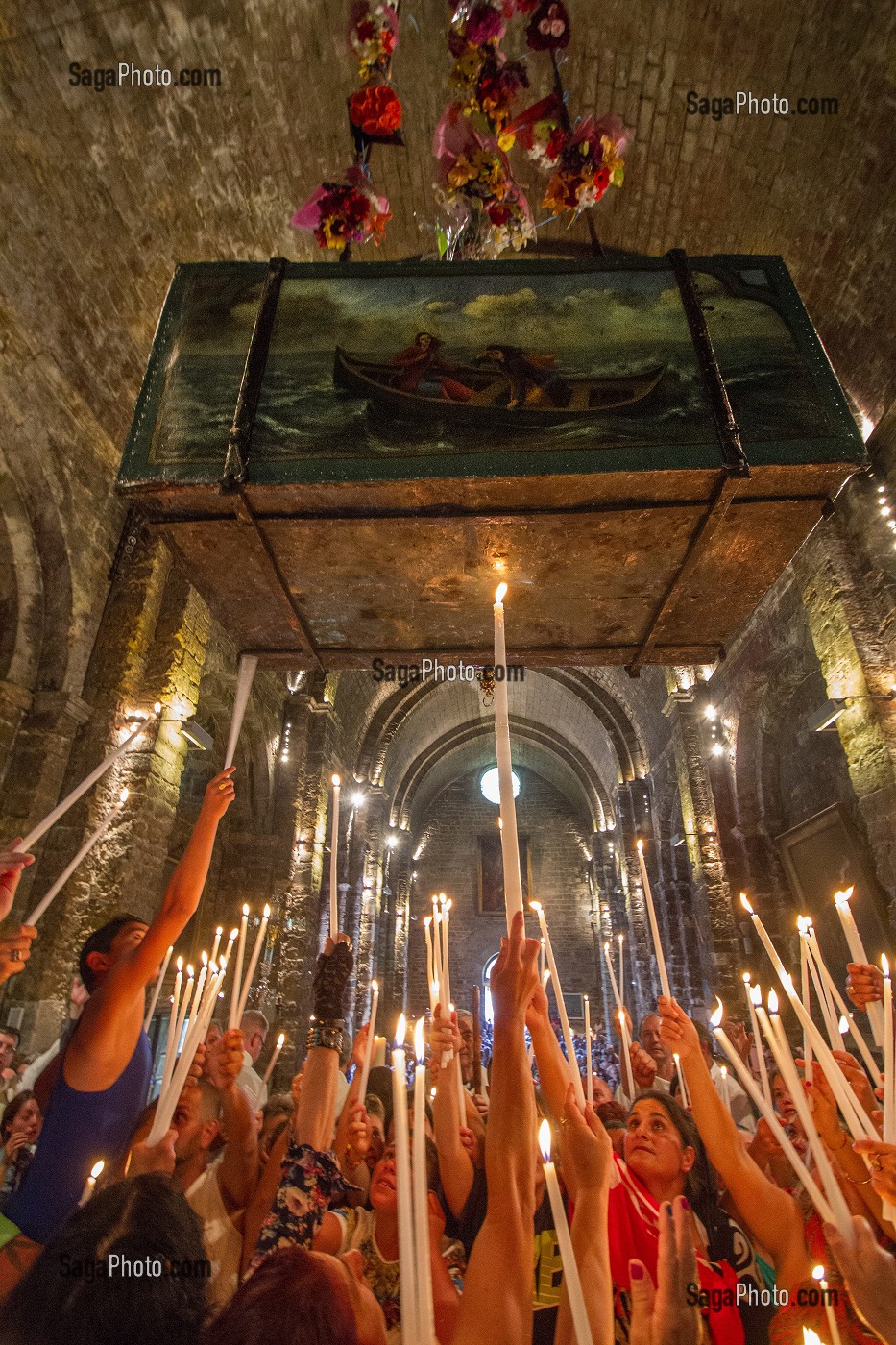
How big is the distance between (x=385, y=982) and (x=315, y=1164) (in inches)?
560

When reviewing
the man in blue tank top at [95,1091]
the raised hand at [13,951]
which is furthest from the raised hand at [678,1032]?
the raised hand at [13,951]

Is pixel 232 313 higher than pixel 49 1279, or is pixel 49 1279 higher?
pixel 232 313

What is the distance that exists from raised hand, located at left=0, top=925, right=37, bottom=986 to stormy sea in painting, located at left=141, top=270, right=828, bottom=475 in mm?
1438

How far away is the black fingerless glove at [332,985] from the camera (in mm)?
1930

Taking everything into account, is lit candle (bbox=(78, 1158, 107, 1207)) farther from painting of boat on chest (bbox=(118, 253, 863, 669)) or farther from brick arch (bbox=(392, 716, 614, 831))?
brick arch (bbox=(392, 716, 614, 831))

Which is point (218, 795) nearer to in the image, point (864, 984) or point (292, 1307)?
point (292, 1307)

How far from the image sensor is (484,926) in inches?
752

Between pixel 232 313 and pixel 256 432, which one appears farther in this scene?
pixel 232 313

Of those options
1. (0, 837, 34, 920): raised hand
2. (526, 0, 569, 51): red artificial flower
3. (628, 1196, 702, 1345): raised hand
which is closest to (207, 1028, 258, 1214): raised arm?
(0, 837, 34, 920): raised hand

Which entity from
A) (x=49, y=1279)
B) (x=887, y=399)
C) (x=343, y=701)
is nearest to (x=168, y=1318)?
(x=49, y=1279)

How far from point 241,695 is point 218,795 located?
357 mm

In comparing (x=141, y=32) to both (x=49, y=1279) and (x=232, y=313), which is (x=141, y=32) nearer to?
(x=232, y=313)

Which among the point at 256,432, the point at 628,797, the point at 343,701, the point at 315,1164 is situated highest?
the point at 343,701

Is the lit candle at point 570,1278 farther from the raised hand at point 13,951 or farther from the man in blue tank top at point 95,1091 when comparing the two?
the raised hand at point 13,951
